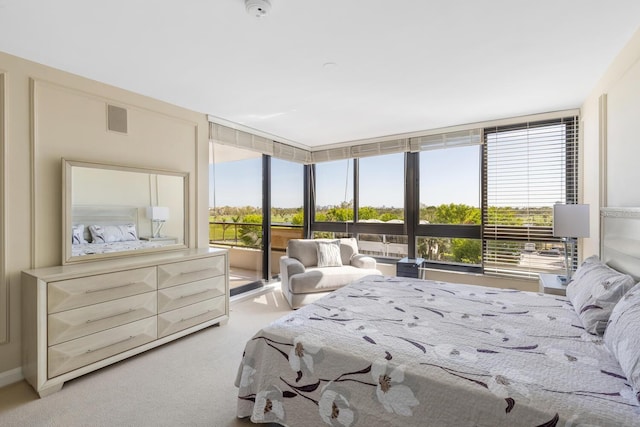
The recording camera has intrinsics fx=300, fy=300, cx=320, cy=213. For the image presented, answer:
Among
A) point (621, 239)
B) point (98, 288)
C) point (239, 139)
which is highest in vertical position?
point (239, 139)

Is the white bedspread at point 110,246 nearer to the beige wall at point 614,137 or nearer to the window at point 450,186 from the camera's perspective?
the window at point 450,186

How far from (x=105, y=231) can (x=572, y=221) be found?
439cm

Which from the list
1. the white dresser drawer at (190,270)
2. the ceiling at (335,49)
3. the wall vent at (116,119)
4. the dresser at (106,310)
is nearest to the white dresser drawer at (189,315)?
the dresser at (106,310)

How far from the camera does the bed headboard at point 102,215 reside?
2.65 metres

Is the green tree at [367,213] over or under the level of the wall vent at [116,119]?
Result: under

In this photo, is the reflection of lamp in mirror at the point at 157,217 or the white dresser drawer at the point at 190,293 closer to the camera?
the white dresser drawer at the point at 190,293

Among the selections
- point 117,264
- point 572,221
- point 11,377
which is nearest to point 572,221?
point 572,221

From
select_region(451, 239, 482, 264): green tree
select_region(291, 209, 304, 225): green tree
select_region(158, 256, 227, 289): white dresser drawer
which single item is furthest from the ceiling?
select_region(291, 209, 304, 225): green tree

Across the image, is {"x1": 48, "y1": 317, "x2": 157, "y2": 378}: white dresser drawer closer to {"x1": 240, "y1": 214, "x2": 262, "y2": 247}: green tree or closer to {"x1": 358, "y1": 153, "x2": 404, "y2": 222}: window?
{"x1": 240, "y1": 214, "x2": 262, "y2": 247}: green tree

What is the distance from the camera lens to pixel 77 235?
264 cm

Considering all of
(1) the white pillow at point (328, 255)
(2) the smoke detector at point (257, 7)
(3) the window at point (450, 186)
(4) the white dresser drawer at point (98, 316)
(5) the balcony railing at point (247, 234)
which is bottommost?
(4) the white dresser drawer at point (98, 316)

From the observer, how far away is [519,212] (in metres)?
3.85

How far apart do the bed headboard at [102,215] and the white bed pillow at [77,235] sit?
3 centimetres

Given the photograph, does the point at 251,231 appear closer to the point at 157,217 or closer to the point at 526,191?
the point at 157,217
